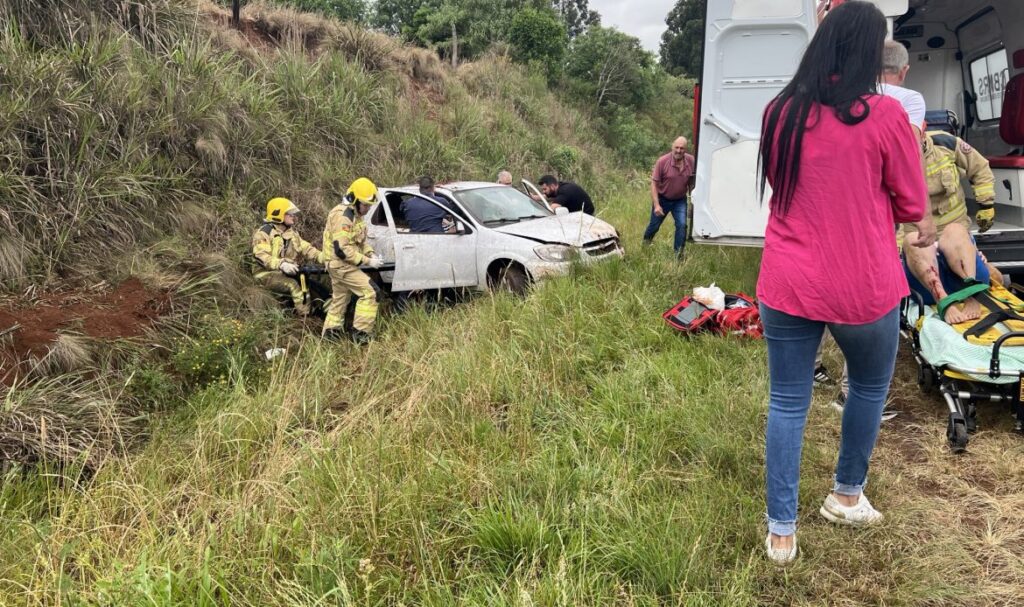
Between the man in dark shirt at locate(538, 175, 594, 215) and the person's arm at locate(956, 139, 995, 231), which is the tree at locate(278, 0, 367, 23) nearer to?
the man in dark shirt at locate(538, 175, 594, 215)

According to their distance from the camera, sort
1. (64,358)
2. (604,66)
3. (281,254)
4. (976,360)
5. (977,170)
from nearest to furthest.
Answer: (976,360)
(977,170)
(64,358)
(281,254)
(604,66)

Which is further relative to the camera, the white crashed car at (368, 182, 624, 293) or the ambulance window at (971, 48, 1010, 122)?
the ambulance window at (971, 48, 1010, 122)

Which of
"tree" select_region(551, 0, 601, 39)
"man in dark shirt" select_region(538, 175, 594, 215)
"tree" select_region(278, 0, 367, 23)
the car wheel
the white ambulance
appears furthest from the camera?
"tree" select_region(551, 0, 601, 39)

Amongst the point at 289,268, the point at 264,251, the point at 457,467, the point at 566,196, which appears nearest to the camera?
the point at 457,467

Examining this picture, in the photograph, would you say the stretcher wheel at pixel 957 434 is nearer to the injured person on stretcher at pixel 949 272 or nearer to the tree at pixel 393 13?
the injured person on stretcher at pixel 949 272

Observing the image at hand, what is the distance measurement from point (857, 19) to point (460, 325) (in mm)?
3847

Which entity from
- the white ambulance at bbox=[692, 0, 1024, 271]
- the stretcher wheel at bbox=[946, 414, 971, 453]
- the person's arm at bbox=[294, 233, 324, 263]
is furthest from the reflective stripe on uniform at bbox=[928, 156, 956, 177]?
the person's arm at bbox=[294, 233, 324, 263]

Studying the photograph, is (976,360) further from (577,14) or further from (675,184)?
(577,14)

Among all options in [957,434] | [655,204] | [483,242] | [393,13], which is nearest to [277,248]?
[483,242]

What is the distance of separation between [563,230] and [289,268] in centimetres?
306

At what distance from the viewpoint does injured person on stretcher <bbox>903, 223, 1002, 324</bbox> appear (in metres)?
3.53

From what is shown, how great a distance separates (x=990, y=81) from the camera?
23.0 ft

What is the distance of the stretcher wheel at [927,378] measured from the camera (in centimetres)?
363

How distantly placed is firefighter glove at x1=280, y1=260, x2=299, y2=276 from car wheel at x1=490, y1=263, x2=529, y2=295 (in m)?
2.19
